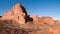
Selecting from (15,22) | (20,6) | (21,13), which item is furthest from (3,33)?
(20,6)

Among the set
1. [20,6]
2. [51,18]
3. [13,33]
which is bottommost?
[13,33]

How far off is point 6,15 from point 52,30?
192 ft

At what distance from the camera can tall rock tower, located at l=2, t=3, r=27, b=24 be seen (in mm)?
85125

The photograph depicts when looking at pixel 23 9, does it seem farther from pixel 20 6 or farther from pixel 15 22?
pixel 15 22

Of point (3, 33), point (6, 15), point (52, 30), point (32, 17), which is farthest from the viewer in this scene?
point (32, 17)

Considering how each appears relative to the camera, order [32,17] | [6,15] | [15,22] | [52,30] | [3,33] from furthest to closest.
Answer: [32,17]
[6,15]
[15,22]
[3,33]
[52,30]

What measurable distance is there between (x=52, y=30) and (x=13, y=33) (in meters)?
16.8

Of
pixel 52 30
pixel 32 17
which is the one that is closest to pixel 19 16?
pixel 32 17

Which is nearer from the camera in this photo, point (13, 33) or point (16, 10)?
point (13, 33)

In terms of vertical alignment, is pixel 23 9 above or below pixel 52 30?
above

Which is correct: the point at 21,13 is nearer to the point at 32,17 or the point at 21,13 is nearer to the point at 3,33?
the point at 32,17

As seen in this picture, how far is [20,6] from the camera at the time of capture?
9344 cm

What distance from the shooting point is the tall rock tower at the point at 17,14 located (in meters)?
85.1

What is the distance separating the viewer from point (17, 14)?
291 feet
